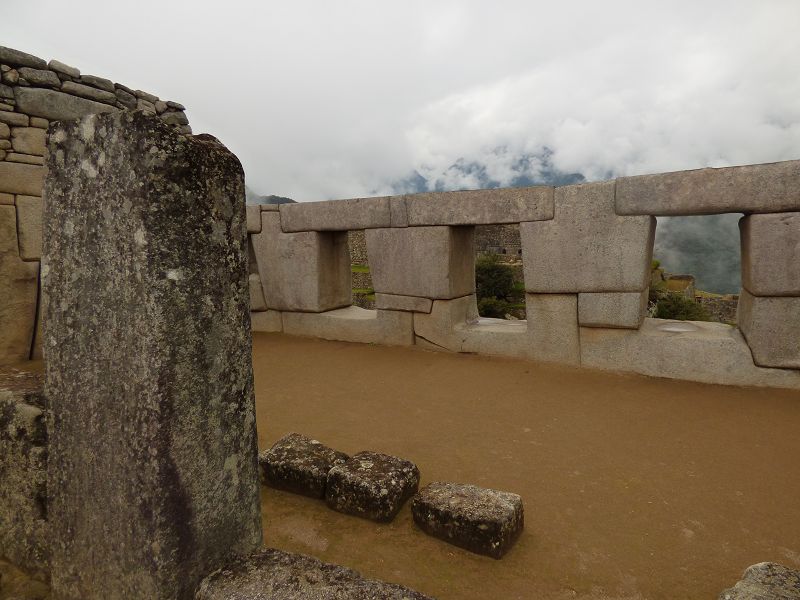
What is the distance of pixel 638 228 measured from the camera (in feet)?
15.8

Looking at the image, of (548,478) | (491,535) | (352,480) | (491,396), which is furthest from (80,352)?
(491,396)

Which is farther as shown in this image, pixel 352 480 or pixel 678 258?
pixel 678 258

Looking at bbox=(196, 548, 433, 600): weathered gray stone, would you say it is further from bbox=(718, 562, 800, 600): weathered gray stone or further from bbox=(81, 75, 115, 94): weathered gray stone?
bbox=(81, 75, 115, 94): weathered gray stone

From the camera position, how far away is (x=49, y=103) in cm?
530

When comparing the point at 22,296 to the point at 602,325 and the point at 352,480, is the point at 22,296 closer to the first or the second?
the point at 352,480

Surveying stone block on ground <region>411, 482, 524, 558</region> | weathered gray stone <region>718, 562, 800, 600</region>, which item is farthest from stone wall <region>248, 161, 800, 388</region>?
weathered gray stone <region>718, 562, 800, 600</region>

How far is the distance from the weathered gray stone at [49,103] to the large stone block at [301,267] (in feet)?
8.37

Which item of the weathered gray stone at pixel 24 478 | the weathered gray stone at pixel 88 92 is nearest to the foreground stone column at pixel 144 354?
the weathered gray stone at pixel 24 478

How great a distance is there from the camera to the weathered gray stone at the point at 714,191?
13.6 feet

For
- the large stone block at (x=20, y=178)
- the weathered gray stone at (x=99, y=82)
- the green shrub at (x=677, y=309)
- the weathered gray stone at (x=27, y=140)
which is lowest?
the green shrub at (x=677, y=309)

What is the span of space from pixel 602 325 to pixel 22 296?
249 inches

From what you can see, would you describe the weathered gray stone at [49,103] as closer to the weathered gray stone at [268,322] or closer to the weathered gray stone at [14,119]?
the weathered gray stone at [14,119]

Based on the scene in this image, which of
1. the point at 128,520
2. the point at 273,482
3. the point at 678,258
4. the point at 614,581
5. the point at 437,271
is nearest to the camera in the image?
the point at 128,520

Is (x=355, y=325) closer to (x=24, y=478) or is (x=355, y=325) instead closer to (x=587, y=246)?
(x=587, y=246)
